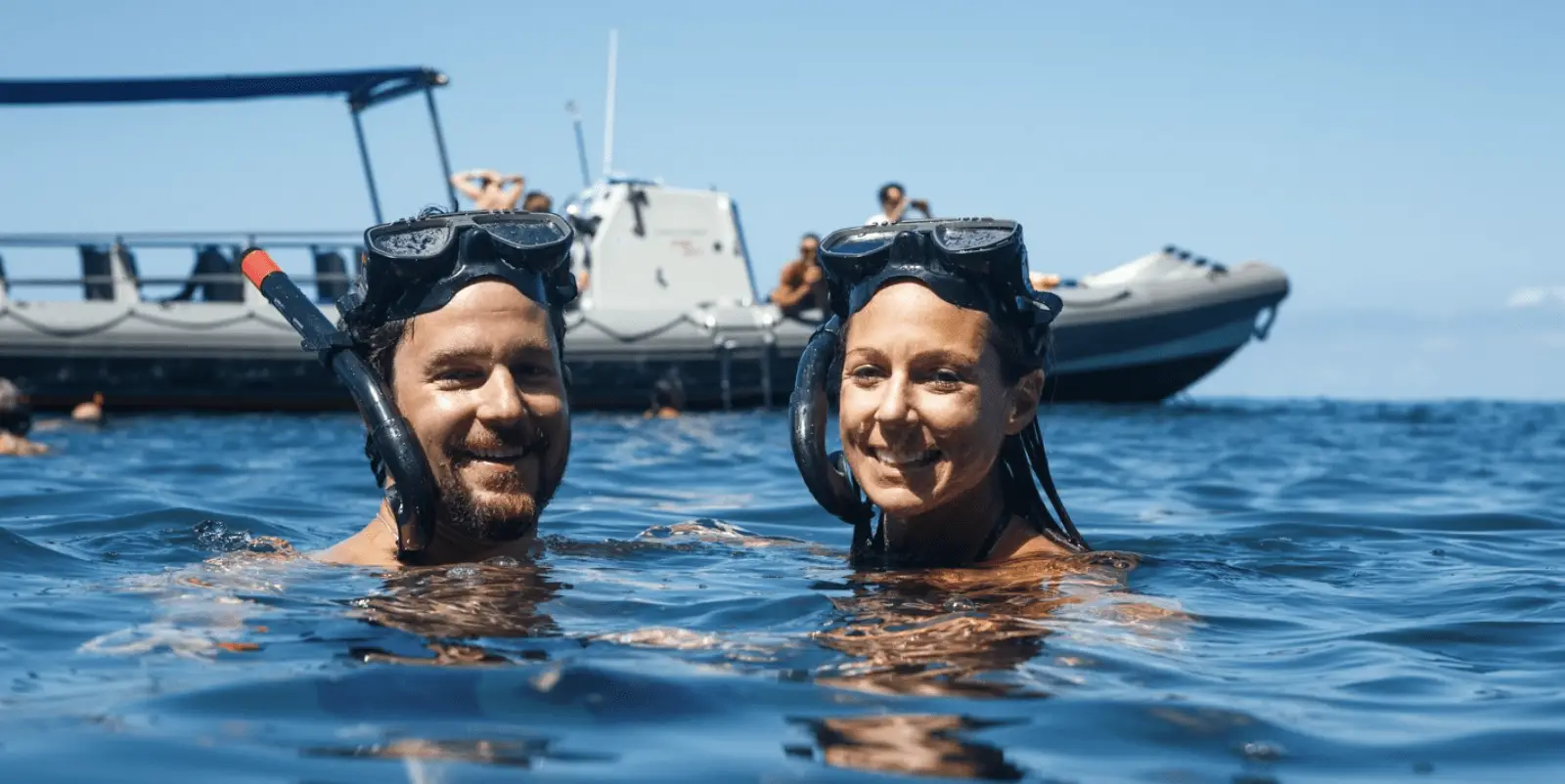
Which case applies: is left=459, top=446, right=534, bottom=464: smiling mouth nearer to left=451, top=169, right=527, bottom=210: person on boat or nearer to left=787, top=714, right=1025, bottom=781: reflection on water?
left=787, top=714, right=1025, bottom=781: reflection on water

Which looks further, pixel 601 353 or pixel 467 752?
pixel 601 353

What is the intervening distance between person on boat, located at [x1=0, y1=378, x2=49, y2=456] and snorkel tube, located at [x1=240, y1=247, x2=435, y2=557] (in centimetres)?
671

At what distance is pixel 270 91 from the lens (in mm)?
15633

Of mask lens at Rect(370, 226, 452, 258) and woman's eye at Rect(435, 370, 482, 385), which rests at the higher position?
mask lens at Rect(370, 226, 452, 258)

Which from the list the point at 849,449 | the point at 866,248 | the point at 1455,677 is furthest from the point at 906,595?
the point at 1455,677

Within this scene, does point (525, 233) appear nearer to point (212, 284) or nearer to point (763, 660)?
point (763, 660)

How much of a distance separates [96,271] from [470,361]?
49.5 feet

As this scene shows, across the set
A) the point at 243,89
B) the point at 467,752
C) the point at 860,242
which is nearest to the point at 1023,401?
the point at 860,242

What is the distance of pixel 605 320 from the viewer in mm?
17500

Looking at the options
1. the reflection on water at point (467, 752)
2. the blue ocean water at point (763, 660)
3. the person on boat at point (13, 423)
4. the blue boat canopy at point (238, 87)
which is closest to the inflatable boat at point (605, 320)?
the blue boat canopy at point (238, 87)

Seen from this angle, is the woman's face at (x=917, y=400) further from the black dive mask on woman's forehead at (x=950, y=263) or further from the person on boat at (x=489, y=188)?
the person on boat at (x=489, y=188)

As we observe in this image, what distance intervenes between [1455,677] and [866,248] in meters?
1.76

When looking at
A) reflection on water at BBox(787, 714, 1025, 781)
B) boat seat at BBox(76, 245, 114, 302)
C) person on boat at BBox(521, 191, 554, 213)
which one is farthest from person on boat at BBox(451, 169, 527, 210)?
reflection on water at BBox(787, 714, 1025, 781)

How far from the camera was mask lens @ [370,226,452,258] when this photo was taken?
418 centimetres
